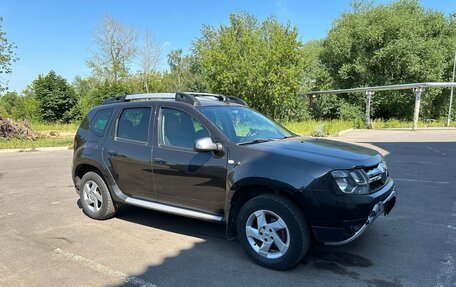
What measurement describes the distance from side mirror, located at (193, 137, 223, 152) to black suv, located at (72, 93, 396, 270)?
0.01 metres

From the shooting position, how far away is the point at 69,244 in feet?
15.8

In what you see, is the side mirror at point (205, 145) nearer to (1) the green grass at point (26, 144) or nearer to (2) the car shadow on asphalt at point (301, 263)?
(2) the car shadow on asphalt at point (301, 263)

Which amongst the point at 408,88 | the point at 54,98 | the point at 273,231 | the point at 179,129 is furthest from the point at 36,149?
the point at 408,88

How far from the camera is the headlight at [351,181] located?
3672 millimetres

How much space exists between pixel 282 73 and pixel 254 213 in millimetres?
24214

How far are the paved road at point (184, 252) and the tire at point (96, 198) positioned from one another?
0.14 metres

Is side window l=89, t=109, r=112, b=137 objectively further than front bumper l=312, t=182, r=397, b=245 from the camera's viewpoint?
Yes

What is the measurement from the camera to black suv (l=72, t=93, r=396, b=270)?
3.71 meters

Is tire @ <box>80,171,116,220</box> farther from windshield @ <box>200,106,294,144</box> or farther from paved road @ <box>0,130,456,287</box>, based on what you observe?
windshield @ <box>200,106,294,144</box>

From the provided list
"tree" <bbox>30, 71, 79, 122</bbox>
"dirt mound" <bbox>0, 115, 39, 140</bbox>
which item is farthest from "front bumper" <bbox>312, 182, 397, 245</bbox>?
"tree" <bbox>30, 71, 79, 122</bbox>

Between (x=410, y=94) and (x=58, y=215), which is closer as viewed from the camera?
(x=58, y=215)

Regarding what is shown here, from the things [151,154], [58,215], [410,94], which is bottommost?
[58,215]

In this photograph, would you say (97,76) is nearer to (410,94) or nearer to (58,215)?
(410,94)

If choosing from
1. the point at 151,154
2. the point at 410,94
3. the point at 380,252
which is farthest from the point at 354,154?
the point at 410,94
